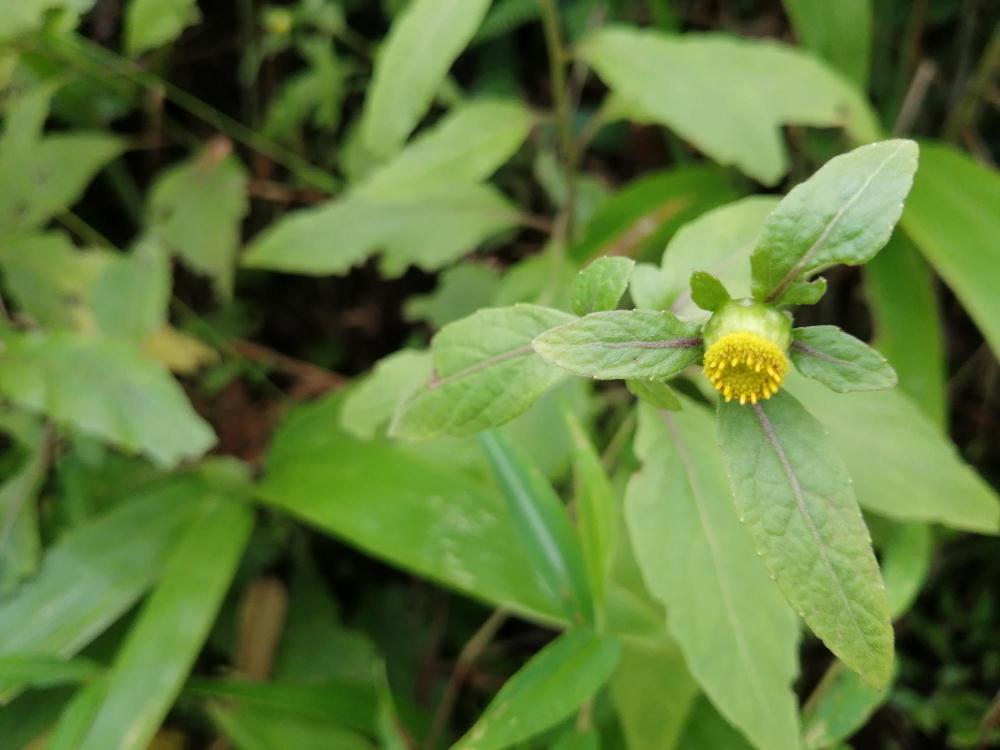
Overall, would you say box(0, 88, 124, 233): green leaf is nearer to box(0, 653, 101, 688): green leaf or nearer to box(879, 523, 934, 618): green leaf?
box(0, 653, 101, 688): green leaf

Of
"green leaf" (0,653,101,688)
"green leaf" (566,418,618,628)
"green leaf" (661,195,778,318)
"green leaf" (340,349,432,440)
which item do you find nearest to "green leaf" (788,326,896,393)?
"green leaf" (661,195,778,318)

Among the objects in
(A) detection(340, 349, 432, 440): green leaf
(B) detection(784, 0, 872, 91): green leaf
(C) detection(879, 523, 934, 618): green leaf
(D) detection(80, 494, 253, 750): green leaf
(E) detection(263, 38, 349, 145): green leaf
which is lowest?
(D) detection(80, 494, 253, 750): green leaf

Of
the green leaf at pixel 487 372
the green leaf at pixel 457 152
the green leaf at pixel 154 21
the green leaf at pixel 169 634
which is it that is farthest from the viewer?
the green leaf at pixel 154 21

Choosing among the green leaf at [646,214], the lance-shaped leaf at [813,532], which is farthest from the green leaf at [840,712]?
the green leaf at [646,214]

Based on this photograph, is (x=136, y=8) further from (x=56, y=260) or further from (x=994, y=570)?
(x=994, y=570)

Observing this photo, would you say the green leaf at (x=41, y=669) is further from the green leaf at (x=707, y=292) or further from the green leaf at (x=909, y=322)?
the green leaf at (x=909, y=322)

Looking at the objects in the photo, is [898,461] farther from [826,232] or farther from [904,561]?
[826,232]
